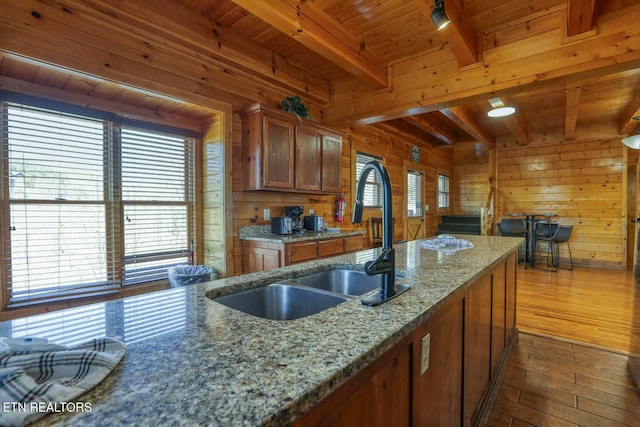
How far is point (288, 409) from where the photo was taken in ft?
1.59

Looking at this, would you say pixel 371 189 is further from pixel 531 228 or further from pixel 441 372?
pixel 441 372

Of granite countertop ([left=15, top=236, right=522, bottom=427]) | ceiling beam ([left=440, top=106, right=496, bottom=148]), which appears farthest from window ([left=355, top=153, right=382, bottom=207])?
granite countertop ([left=15, top=236, right=522, bottom=427])

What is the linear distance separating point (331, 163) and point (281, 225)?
107cm

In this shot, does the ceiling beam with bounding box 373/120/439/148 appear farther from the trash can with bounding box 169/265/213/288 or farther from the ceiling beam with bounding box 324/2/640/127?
the trash can with bounding box 169/265/213/288

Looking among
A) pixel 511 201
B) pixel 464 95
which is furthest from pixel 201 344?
pixel 511 201

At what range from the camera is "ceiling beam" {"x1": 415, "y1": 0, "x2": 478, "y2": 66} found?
236cm

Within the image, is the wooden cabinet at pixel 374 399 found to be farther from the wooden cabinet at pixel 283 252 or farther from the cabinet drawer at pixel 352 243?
the cabinet drawer at pixel 352 243

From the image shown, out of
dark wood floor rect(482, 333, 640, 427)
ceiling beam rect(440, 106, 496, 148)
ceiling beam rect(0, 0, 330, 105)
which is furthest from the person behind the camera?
ceiling beam rect(440, 106, 496, 148)

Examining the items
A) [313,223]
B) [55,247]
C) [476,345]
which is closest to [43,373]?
[476,345]

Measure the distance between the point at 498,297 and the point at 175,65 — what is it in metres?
3.24

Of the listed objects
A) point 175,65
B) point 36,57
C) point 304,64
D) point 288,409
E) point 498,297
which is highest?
point 304,64

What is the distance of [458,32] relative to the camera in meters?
2.57

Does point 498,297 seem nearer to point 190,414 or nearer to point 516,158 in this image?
point 190,414

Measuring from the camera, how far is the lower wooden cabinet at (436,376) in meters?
0.69
